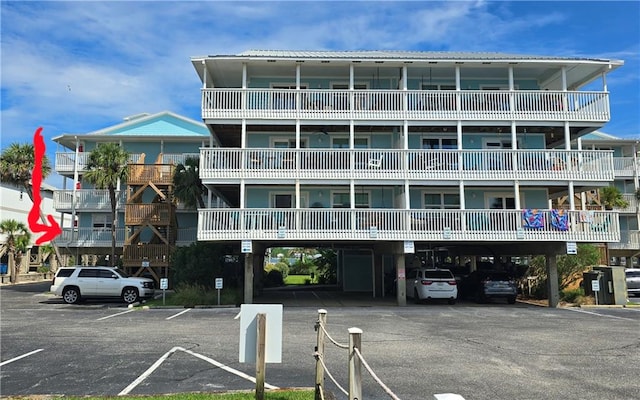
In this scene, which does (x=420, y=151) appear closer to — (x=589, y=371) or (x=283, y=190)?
(x=283, y=190)

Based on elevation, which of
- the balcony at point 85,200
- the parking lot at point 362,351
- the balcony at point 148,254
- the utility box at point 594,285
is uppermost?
the balcony at point 85,200

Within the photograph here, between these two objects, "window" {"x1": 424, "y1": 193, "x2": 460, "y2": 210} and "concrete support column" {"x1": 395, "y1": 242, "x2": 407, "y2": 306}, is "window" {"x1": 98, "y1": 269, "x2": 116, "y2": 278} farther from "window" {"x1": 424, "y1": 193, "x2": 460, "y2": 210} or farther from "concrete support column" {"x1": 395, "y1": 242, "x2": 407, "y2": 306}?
"window" {"x1": 424, "y1": 193, "x2": 460, "y2": 210}

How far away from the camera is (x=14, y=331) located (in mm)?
13180

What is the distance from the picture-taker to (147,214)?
2873 cm

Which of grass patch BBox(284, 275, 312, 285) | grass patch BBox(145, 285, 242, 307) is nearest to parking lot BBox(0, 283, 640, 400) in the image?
grass patch BBox(145, 285, 242, 307)

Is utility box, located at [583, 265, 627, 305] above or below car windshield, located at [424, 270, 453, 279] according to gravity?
below

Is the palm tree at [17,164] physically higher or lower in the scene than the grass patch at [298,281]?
higher

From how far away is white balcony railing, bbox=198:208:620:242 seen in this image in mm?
19859

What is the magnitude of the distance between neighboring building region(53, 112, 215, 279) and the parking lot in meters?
11.3

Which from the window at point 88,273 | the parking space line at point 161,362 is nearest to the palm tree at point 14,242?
the window at point 88,273

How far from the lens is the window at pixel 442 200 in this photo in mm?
23297

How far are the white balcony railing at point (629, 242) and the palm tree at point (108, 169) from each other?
35.1 m

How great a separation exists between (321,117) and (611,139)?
26826 mm

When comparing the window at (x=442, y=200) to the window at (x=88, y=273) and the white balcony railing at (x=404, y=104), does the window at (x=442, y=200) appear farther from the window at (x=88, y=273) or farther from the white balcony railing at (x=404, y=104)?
the window at (x=88, y=273)
